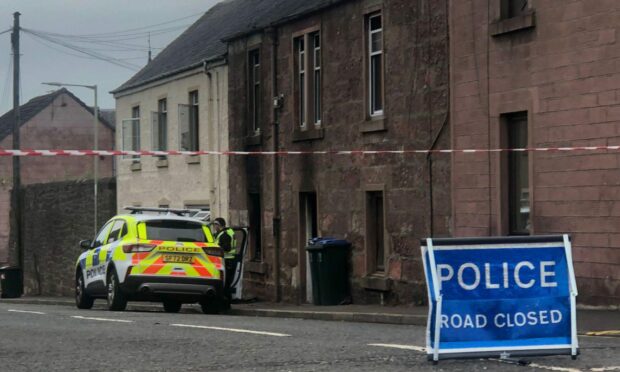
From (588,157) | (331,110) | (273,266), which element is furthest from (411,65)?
(273,266)

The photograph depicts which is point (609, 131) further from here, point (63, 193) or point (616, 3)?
point (63, 193)

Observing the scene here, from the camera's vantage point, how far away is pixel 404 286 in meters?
21.1

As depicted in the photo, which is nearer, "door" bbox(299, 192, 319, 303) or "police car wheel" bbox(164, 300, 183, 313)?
"police car wheel" bbox(164, 300, 183, 313)

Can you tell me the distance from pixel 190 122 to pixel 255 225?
501 cm

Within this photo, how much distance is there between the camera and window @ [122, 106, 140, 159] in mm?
36188

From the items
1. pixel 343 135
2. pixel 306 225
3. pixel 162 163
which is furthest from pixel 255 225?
pixel 162 163

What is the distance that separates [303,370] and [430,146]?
1165cm

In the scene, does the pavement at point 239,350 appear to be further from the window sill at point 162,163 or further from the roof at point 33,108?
the roof at point 33,108

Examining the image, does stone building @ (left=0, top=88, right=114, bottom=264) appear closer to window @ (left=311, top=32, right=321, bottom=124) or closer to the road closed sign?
window @ (left=311, top=32, right=321, bottom=124)

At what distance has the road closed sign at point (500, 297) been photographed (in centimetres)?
924

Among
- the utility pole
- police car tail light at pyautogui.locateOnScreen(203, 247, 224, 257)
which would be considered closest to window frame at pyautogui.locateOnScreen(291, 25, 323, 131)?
police car tail light at pyautogui.locateOnScreen(203, 247, 224, 257)

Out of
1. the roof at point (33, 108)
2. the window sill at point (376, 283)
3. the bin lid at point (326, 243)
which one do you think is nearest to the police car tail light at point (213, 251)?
the bin lid at point (326, 243)

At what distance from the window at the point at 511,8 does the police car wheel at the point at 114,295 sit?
7.42 meters

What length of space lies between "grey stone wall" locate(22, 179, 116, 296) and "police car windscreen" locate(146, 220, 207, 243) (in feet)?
62.4
